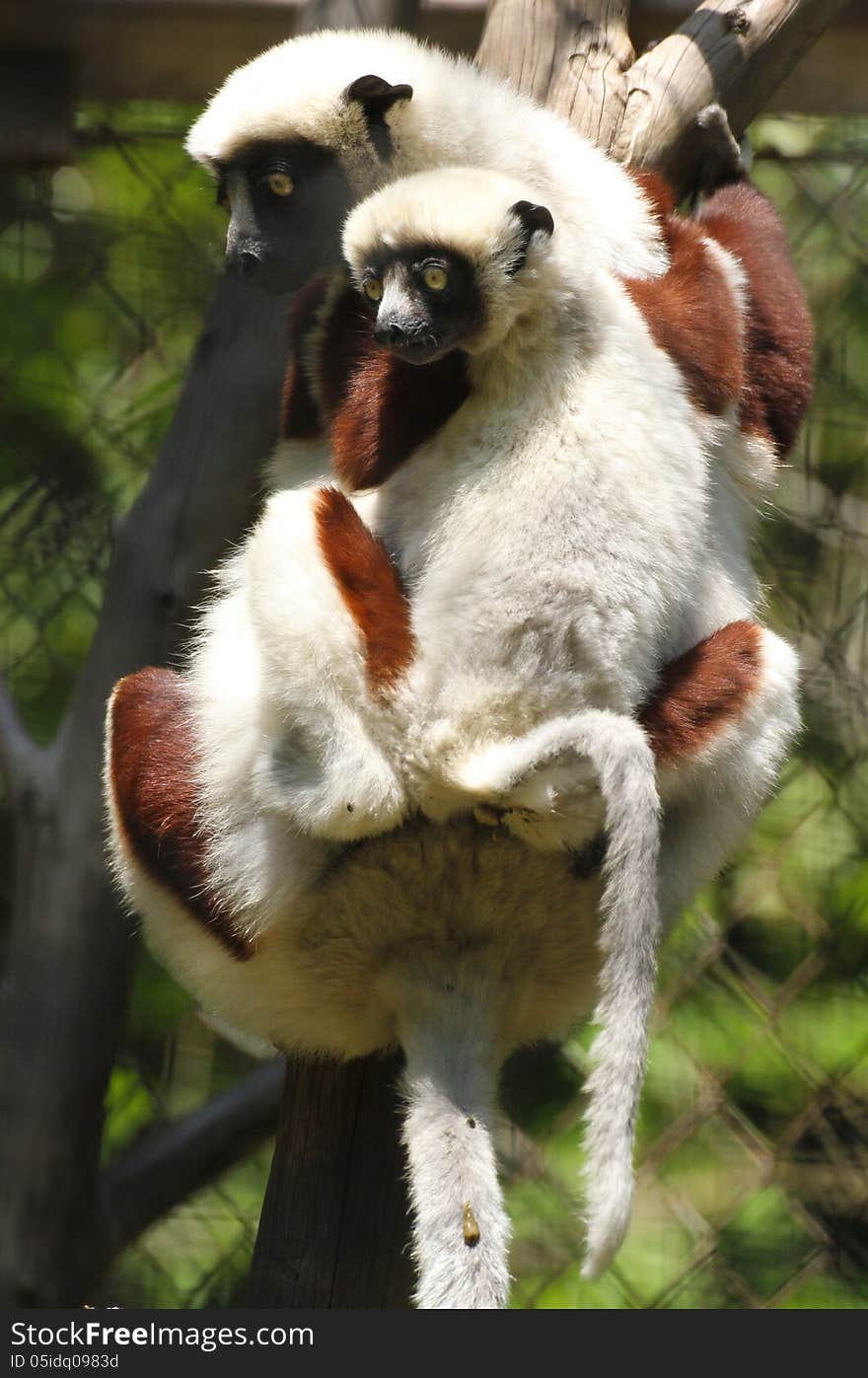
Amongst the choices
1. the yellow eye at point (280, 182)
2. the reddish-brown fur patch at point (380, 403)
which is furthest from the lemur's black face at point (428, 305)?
the yellow eye at point (280, 182)

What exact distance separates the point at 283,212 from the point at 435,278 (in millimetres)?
758

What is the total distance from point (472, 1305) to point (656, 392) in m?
1.37

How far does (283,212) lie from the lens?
2.92m

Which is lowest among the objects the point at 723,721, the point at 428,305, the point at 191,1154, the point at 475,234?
the point at 191,1154

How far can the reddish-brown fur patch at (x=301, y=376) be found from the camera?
8.86 feet

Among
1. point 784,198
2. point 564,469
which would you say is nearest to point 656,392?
point 564,469

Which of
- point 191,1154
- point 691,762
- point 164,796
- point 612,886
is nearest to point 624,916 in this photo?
point 612,886

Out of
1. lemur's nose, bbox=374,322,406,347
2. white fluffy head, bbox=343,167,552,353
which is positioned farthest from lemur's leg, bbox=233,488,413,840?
white fluffy head, bbox=343,167,552,353

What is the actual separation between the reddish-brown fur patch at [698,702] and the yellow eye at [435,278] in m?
0.66

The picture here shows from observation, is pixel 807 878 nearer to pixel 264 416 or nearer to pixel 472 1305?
pixel 264 416

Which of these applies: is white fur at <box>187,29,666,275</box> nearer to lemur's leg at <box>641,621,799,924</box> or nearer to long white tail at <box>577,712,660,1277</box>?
lemur's leg at <box>641,621,799,924</box>

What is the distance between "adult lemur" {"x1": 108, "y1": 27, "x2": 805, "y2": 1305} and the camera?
2393 millimetres

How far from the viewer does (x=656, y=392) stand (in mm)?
2395

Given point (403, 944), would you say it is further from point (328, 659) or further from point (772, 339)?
point (772, 339)
